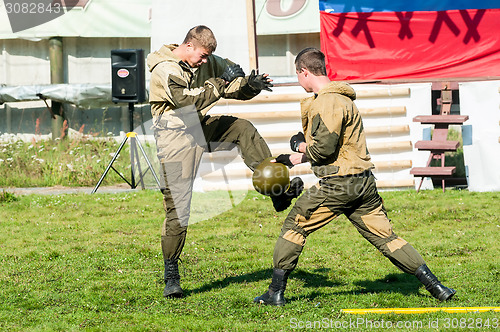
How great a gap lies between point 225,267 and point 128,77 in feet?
23.5

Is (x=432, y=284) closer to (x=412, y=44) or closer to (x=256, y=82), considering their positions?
(x=256, y=82)

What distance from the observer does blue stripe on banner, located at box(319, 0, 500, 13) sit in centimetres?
1374

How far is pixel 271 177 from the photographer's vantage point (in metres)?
6.16

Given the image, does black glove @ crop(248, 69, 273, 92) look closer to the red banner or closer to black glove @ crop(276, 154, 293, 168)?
black glove @ crop(276, 154, 293, 168)

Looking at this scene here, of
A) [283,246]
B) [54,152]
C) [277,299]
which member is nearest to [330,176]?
[283,246]

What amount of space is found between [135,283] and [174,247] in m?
0.84

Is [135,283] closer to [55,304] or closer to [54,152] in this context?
[55,304]

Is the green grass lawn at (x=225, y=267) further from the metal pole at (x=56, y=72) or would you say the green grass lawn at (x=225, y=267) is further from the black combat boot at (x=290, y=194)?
the metal pole at (x=56, y=72)

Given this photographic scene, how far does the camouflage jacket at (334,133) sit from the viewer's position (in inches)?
219

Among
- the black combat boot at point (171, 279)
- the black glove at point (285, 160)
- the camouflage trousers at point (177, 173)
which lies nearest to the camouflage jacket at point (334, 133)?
the black glove at point (285, 160)

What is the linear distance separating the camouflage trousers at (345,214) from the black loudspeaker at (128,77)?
8.68 meters

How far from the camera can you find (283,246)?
5.87 m

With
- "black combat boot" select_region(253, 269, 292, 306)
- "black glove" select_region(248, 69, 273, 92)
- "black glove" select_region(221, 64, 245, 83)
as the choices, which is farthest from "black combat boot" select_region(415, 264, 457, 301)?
"black glove" select_region(221, 64, 245, 83)

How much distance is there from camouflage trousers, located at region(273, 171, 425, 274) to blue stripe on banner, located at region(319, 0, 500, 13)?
28.8ft
